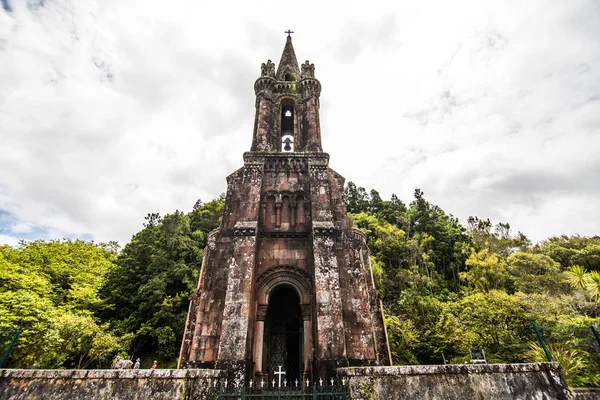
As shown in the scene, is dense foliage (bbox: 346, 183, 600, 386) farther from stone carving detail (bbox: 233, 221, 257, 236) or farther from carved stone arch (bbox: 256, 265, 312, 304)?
stone carving detail (bbox: 233, 221, 257, 236)

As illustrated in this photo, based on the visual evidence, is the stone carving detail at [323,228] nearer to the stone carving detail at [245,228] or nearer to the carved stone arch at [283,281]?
the carved stone arch at [283,281]

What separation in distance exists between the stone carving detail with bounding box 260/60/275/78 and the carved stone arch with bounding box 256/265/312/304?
41.0 feet

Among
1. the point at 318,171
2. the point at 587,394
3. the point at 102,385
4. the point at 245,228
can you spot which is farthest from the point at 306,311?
the point at 587,394

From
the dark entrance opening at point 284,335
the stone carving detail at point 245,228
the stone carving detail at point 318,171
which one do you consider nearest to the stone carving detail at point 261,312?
the dark entrance opening at point 284,335

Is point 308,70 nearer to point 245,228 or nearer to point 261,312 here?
point 245,228

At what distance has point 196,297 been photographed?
42.7 feet

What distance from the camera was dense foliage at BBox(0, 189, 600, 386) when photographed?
14.7 m

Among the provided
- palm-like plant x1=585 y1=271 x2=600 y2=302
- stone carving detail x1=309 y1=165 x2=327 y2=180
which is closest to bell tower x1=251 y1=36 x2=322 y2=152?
stone carving detail x1=309 y1=165 x2=327 y2=180

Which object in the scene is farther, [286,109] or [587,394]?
[286,109]

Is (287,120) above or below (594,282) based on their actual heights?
above

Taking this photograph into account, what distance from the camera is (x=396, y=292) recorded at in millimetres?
31625

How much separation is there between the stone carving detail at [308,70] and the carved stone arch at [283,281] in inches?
485

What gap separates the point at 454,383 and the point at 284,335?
8.55 metres

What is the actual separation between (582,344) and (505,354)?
642 centimetres
